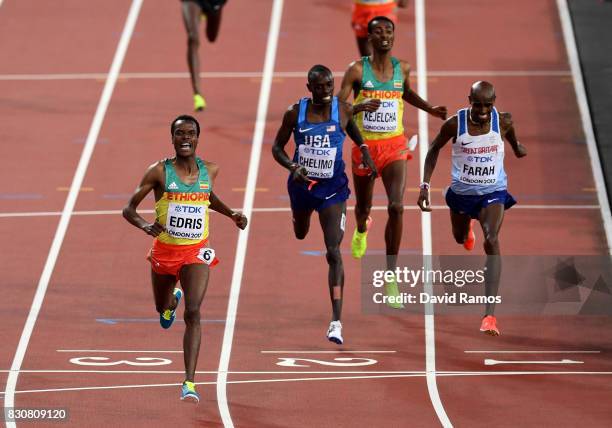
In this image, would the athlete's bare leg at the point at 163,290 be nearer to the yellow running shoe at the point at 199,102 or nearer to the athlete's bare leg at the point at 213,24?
the yellow running shoe at the point at 199,102

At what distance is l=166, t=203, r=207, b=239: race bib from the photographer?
13.3 meters

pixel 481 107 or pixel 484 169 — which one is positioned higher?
pixel 481 107

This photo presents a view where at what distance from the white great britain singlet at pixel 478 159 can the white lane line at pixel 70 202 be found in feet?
13.4

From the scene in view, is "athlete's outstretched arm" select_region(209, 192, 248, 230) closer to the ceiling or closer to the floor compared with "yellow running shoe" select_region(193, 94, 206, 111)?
closer to the floor

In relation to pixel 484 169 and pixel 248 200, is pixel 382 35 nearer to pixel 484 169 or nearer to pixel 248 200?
pixel 484 169

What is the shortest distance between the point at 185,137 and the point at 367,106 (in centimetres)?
236

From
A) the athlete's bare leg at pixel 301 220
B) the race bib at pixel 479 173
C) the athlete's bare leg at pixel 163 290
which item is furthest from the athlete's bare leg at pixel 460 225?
the athlete's bare leg at pixel 163 290

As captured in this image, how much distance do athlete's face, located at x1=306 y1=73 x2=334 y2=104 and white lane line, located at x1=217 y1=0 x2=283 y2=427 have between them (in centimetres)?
246

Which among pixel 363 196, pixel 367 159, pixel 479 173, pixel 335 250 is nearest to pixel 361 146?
pixel 367 159

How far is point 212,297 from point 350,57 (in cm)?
676

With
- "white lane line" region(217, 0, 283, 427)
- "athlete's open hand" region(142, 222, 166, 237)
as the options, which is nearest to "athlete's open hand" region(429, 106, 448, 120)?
"white lane line" region(217, 0, 283, 427)

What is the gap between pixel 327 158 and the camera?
14.5 meters

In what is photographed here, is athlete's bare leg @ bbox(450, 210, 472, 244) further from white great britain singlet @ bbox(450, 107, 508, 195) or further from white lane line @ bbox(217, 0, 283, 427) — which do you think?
white lane line @ bbox(217, 0, 283, 427)

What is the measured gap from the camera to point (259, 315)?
16.1m
